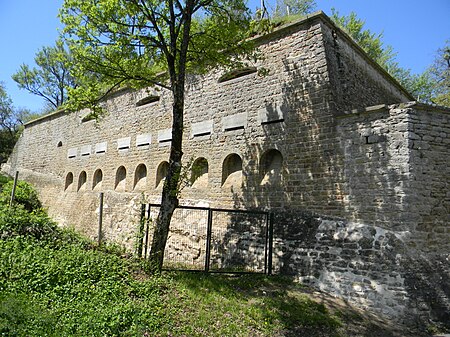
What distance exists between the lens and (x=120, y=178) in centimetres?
1405

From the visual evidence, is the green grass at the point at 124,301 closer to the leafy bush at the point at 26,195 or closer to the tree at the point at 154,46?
the tree at the point at 154,46

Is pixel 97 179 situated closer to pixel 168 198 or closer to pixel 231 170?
pixel 231 170

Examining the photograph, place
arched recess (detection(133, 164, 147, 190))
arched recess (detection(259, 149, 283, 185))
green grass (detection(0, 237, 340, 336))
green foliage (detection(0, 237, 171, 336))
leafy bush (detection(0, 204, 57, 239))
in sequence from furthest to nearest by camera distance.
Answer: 1. arched recess (detection(133, 164, 147, 190))
2. arched recess (detection(259, 149, 283, 185))
3. leafy bush (detection(0, 204, 57, 239))
4. green grass (detection(0, 237, 340, 336))
5. green foliage (detection(0, 237, 171, 336))

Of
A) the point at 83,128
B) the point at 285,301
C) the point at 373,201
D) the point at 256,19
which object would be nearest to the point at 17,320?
the point at 285,301

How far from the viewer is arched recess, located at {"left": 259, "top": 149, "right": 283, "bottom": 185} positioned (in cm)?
879

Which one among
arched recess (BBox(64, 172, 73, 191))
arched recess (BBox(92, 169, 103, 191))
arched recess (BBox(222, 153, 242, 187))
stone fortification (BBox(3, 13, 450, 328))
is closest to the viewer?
stone fortification (BBox(3, 13, 450, 328))

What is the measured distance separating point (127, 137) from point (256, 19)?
7.13 meters

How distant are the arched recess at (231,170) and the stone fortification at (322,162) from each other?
32 mm

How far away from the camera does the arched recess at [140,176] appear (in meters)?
12.8

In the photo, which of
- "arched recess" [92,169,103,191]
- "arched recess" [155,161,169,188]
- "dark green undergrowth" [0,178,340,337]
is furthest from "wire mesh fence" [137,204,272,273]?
"arched recess" [92,169,103,191]

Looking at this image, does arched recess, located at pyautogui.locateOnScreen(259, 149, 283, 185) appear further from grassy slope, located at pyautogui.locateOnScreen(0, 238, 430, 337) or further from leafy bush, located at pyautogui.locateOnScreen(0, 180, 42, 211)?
leafy bush, located at pyautogui.locateOnScreen(0, 180, 42, 211)

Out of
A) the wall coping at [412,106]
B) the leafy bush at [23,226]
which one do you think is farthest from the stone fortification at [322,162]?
the leafy bush at [23,226]

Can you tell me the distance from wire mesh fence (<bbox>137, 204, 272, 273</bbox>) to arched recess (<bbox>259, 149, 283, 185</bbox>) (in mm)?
966

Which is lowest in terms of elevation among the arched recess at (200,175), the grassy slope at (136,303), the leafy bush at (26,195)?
the grassy slope at (136,303)
